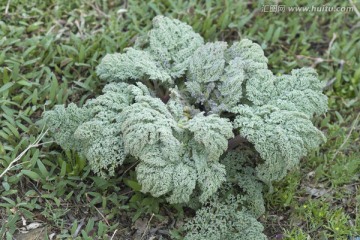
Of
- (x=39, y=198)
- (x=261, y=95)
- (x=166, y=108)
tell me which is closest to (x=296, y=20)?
(x=261, y=95)

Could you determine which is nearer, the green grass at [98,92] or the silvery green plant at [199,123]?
the silvery green plant at [199,123]

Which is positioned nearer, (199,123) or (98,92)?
(199,123)

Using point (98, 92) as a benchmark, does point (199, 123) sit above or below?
above

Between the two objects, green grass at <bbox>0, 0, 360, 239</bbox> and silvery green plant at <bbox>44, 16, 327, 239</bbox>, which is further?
green grass at <bbox>0, 0, 360, 239</bbox>
